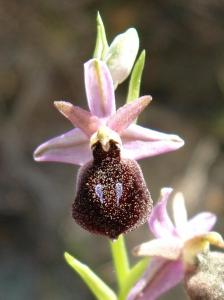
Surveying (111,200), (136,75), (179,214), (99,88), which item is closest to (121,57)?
(136,75)

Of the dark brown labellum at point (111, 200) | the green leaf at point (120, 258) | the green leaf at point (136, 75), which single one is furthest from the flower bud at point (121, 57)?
the green leaf at point (120, 258)

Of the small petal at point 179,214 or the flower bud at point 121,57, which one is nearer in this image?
the flower bud at point 121,57

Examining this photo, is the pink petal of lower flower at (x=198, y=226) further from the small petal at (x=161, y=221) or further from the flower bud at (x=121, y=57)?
the flower bud at (x=121, y=57)

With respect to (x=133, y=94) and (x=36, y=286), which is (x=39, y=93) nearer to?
(x=36, y=286)

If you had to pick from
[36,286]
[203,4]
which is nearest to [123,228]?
[36,286]

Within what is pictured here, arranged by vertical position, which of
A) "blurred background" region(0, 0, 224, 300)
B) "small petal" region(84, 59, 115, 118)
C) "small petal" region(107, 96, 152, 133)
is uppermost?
"small petal" region(84, 59, 115, 118)

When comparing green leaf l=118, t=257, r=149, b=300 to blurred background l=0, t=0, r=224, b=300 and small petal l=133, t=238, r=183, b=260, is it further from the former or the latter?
blurred background l=0, t=0, r=224, b=300

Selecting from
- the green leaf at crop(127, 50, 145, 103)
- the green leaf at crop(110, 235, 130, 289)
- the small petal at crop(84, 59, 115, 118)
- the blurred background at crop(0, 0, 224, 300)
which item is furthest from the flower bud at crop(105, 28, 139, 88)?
the blurred background at crop(0, 0, 224, 300)
